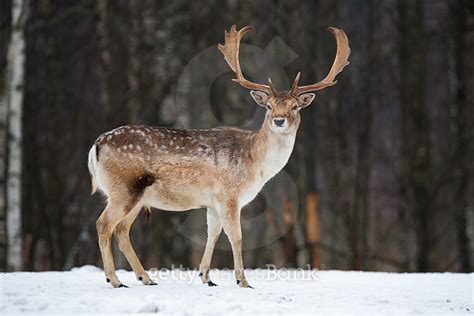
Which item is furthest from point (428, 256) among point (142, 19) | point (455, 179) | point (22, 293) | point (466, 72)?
point (22, 293)

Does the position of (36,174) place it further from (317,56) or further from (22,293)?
(22,293)

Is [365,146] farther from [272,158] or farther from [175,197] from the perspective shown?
[175,197]

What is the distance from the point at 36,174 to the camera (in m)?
18.9

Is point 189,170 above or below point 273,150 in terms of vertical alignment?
below

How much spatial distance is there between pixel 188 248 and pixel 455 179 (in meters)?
7.96

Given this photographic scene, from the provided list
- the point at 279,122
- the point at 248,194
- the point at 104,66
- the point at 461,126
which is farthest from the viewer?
the point at 461,126

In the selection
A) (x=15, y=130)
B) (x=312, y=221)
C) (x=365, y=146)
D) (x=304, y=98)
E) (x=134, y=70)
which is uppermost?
(x=134, y=70)

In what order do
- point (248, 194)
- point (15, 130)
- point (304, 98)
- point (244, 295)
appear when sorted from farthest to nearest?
point (15, 130), point (304, 98), point (248, 194), point (244, 295)

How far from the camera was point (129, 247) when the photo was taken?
8.27m

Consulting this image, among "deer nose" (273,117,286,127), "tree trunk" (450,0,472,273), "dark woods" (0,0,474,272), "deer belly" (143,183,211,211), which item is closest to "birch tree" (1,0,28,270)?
"dark woods" (0,0,474,272)

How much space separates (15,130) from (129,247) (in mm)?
6325

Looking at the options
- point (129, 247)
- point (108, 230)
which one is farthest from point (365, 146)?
point (108, 230)

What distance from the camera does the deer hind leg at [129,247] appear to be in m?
8.16

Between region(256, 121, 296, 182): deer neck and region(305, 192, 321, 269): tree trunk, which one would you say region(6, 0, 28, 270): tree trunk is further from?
region(256, 121, 296, 182): deer neck
